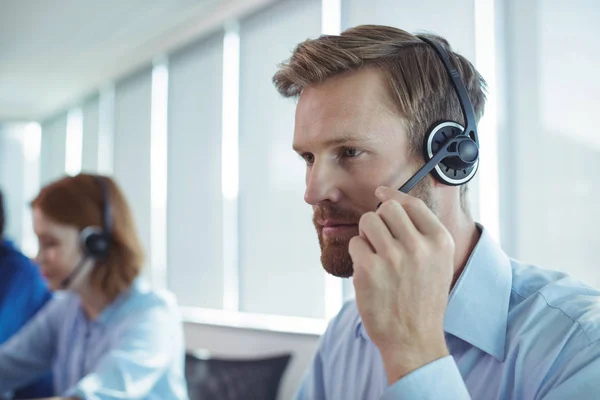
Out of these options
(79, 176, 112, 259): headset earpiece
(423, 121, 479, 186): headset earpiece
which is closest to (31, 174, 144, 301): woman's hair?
(79, 176, 112, 259): headset earpiece

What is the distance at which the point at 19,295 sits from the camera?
246cm

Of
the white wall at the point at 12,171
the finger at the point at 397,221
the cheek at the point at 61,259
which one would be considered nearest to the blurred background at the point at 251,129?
the finger at the point at 397,221

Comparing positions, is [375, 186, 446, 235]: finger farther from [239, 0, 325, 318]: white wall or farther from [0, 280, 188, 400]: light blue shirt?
[239, 0, 325, 318]: white wall

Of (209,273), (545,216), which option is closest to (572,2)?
(545,216)

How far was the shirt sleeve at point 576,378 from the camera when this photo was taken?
71 cm

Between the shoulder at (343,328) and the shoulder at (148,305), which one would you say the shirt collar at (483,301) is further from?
the shoulder at (148,305)

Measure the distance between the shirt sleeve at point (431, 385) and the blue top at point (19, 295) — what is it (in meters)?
2.00

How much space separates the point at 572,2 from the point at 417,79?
41.2 inches

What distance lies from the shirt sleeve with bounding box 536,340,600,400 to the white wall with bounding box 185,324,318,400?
154 cm

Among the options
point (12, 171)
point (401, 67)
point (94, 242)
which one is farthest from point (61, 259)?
→ point (12, 171)

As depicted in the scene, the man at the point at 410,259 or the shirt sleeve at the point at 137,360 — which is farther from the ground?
the man at the point at 410,259

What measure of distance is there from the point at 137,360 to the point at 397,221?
1.22m

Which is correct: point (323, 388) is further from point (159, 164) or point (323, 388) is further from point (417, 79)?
point (159, 164)

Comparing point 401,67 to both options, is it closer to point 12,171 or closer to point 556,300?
point 556,300
